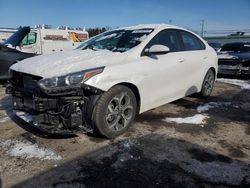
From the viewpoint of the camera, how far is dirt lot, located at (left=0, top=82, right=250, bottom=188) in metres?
3.06

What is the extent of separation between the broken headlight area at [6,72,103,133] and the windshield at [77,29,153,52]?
1231mm

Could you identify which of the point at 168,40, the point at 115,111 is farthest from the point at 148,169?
the point at 168,40

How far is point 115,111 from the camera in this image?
13.5 ft

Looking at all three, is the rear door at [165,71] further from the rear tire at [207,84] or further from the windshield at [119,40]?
the rear tire at [207,84]

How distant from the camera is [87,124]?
12.5 feet

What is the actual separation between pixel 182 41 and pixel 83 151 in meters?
3.04

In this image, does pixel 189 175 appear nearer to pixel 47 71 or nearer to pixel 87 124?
pixel 87 124

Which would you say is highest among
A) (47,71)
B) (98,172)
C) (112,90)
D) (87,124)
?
(47,71)

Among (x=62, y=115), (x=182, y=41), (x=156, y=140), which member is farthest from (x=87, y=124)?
(x=182, y=41)

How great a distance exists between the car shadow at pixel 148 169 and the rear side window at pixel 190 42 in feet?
7.88

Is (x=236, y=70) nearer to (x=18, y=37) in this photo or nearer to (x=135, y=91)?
(x=135, y=91)

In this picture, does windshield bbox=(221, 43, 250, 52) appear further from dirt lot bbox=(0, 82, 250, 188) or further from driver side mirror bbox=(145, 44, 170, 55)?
driver side mirror bbox=(145, 44, 170, 55)

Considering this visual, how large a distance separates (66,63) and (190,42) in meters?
2.95

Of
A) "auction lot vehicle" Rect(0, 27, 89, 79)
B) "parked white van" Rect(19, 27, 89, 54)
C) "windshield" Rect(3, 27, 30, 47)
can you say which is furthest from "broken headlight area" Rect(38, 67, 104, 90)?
"parked white van" Rect(19, 27, 89, 54)
